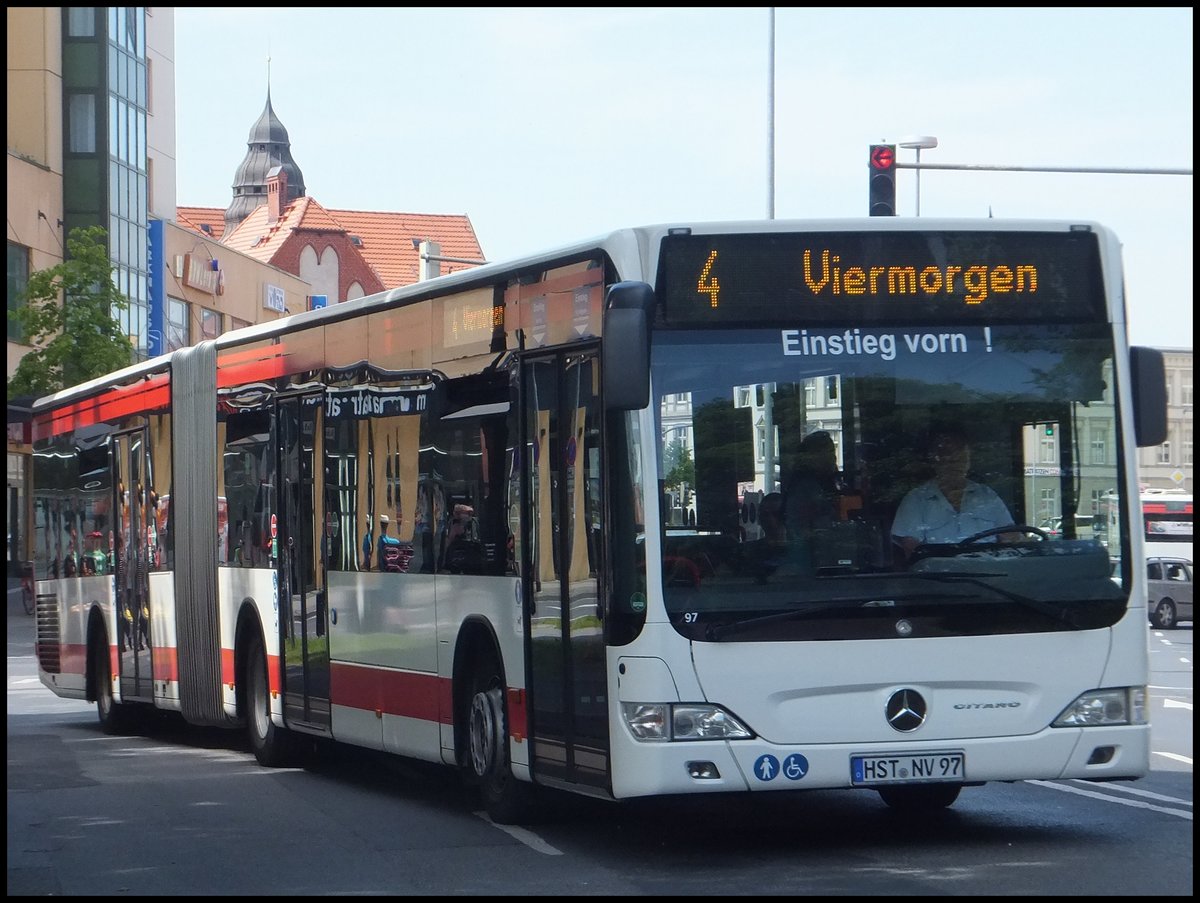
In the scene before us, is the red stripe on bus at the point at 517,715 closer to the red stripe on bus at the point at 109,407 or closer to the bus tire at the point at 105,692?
the red stripe on bus at the point at 109,407

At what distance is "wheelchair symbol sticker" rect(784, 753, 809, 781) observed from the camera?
9.08 m

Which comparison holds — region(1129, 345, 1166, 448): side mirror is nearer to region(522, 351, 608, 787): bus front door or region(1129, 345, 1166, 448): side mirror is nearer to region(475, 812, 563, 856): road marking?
region(522, 351, 608, 787): bus front door

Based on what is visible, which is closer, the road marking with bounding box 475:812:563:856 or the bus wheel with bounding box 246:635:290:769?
the road marking with bounding box 475:812:563:856

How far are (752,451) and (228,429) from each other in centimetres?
769

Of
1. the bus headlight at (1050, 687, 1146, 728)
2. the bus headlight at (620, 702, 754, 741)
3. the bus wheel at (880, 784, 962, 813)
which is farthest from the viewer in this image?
the bus wheel at (880, 784, 962, 813)

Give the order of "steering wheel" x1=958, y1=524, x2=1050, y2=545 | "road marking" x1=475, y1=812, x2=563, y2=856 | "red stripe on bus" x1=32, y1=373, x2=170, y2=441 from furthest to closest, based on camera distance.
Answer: "red stripe on bus" x1=32, y1=373, x2=170, y2=441 → "road marking" x1=475, y1=812, x2=563, y2=856 → "steering wheel" x1=958, y1=524, x2=1050, y2=545

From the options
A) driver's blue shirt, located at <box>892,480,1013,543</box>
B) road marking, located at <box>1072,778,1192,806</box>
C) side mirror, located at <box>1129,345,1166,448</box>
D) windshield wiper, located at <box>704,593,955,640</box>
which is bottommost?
road marking, located at <box>1072,778,1192,806</box>

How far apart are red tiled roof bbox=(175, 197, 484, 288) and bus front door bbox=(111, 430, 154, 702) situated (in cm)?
7755

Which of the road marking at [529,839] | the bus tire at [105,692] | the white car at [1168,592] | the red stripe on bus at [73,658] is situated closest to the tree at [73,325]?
the white car at [1168,592]

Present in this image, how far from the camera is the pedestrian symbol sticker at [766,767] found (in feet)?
29.7

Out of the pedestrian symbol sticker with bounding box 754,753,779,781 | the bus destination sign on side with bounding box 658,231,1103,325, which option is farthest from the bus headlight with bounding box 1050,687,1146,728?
the bus destination sign on side with bounding box 658,231,1103,325

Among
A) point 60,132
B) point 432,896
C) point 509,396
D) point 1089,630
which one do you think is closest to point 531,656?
point 509,396

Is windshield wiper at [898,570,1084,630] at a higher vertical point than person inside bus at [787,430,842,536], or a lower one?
lower

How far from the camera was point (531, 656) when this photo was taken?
1034cm
